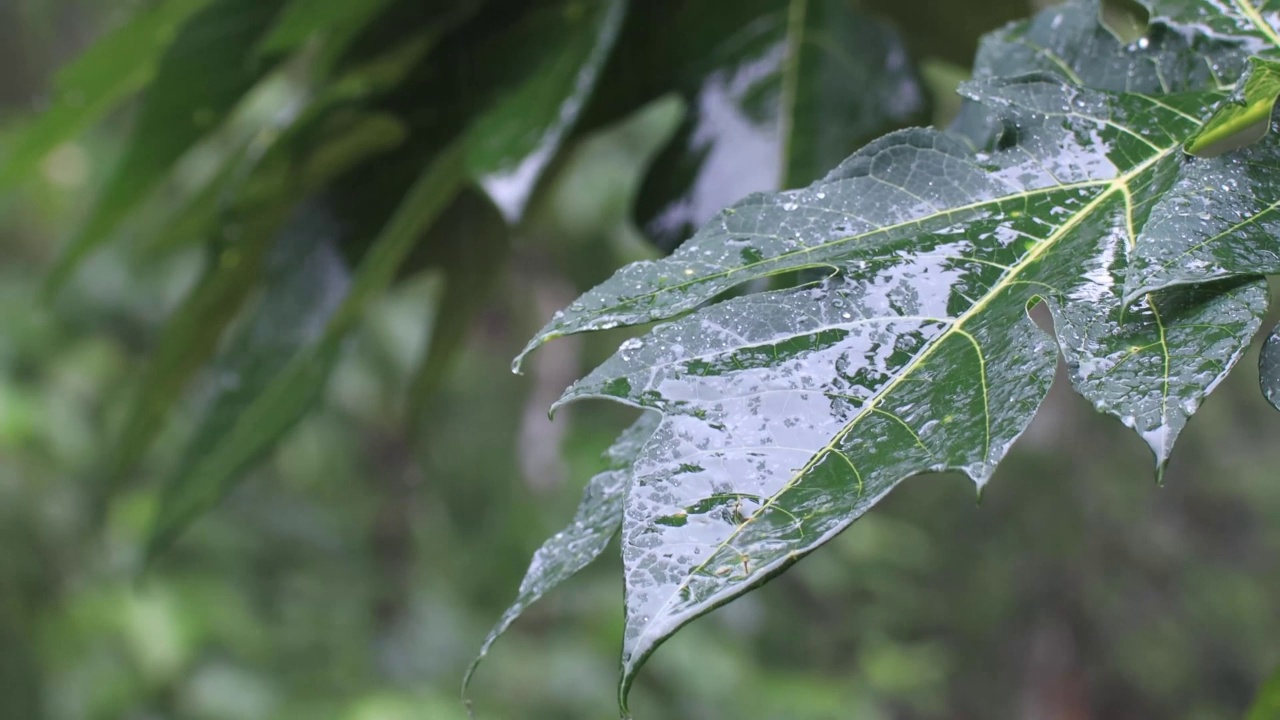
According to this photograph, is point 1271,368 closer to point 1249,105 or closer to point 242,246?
point 1249,105

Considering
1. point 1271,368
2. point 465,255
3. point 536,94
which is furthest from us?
point 465,255

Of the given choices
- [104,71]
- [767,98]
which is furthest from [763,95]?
[104,71]

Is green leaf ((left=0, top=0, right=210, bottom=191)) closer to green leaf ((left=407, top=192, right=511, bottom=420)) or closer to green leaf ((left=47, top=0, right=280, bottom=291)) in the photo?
green leaf ((left=47, top=0, right=280, bottom=291))

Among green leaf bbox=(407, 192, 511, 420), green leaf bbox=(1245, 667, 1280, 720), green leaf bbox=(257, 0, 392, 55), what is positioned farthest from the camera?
green leaf bbox=(407, 192, 511, 420)

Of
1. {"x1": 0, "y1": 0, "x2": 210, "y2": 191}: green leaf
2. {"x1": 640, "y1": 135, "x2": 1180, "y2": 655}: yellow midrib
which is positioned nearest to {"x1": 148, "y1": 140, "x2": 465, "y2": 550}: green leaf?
{"x1": 0, "y1": 0, "x2": 210, "y2": 191}: green leaf

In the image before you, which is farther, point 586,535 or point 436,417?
point 436,417

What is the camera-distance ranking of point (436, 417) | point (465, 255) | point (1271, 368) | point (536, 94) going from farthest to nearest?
point (436, 417)
point (465, 255)
point (536, 94)
point (1271, 368)

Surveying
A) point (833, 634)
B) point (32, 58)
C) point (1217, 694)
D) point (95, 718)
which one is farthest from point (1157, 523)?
point (32, 58)
